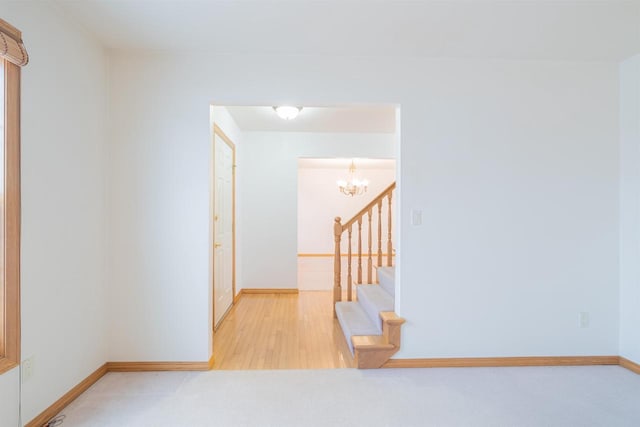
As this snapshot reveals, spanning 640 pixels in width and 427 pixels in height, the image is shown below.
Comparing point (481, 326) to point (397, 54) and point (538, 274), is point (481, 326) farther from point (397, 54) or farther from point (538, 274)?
point (397, 54)

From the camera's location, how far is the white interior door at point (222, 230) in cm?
336

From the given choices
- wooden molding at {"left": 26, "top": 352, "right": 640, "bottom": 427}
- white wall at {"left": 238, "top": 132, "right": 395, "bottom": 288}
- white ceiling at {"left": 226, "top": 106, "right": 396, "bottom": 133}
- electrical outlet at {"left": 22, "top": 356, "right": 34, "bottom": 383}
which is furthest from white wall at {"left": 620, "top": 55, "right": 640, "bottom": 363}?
electrical outlet at {"left": 22, "top": 356, "right": 34, "bottom": 383}

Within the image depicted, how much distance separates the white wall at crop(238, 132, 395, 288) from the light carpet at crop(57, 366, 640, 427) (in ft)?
8.08

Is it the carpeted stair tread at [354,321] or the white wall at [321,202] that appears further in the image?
the white wall at [321,202]

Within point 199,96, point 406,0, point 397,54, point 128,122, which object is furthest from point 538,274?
point 128,122

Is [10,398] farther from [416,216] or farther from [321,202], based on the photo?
[321,202]

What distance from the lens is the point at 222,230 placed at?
3.68 m

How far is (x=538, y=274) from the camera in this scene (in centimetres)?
256

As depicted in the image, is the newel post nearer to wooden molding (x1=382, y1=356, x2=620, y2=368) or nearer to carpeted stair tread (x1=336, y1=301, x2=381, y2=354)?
carpeted stair tread (x1=336, y1=301, x2=381, y2=354)

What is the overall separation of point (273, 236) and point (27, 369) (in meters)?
3.31

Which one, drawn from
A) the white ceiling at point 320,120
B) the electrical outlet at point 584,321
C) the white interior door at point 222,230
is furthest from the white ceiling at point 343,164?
the electrical outlet at point 584,321

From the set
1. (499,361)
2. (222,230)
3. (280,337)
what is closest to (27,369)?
(280,337)

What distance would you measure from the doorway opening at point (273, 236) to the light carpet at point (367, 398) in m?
0.29

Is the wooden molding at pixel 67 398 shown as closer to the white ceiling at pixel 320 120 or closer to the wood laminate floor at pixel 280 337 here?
the wood laminate floor at pixel 280 337
